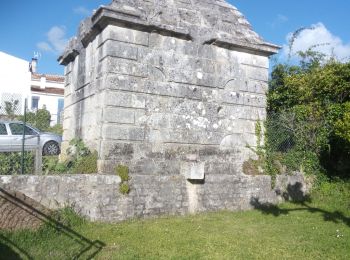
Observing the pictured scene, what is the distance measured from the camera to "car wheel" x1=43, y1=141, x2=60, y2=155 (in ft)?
41.7

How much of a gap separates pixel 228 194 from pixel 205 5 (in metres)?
4.82

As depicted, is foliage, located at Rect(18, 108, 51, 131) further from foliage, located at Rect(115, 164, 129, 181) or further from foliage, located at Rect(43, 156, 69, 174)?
foliage, located at Rect(115, 164, 129, 181)

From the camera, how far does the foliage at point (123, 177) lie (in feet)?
26.5

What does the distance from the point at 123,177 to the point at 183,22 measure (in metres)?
3.95

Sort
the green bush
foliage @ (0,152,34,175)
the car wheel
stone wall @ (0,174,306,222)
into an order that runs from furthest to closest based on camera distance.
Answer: the car wheel < the green bush < foliage @ (0,152,34,175) < stone wall @ (0,174,306,222)

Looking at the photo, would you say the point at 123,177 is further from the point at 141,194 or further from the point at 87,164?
the point at 87,164

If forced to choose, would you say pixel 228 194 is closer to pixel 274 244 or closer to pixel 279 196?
pixel 279 196

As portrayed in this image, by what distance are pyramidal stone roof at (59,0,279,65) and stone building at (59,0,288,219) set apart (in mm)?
26

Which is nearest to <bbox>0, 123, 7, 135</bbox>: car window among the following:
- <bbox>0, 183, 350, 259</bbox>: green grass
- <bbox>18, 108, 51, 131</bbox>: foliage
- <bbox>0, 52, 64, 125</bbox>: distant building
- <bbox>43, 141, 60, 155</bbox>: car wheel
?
<bbox>18, 108, 51, 131</bbox>: foliage

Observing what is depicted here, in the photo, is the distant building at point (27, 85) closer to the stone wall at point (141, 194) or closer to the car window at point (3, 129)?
the car window at point (3, 129)

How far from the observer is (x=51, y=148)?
12992 mm

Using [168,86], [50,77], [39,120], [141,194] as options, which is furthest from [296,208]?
[50,77]

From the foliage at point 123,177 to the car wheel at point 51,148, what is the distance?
531 centimetres

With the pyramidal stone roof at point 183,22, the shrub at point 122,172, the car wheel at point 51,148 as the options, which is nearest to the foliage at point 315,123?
the pyramidal stone roof at point 183,22
